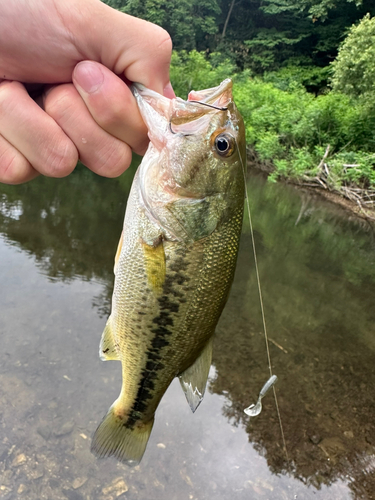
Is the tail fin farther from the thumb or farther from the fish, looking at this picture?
the thumb

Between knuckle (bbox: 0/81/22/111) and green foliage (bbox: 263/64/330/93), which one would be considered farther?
green foliage (bbox: 263/64/330/93)

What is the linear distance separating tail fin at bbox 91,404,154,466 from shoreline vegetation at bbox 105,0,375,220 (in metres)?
12.4

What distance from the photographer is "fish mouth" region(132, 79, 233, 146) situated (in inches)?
54.4

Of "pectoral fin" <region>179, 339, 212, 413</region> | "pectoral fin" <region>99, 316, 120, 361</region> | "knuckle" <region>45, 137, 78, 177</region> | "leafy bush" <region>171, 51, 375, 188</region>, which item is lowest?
"leafy bush" <region>171, 51, 375, 188</region>

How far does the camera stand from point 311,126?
15.9m

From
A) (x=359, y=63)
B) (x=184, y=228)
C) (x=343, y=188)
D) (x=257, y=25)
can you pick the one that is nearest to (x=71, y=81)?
(x=184, y=228)

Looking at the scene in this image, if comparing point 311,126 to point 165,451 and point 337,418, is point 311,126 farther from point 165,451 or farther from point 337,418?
point 165,451

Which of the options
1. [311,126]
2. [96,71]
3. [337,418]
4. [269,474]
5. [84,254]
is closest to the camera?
[96,71]

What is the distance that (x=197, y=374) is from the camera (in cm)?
178

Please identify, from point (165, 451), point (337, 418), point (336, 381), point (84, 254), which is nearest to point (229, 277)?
point (165, 451)

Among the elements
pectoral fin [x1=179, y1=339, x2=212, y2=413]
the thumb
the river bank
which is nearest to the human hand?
the thumb

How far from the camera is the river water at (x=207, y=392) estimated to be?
348cm

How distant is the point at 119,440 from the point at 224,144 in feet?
5.34

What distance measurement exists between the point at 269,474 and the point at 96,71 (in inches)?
162
